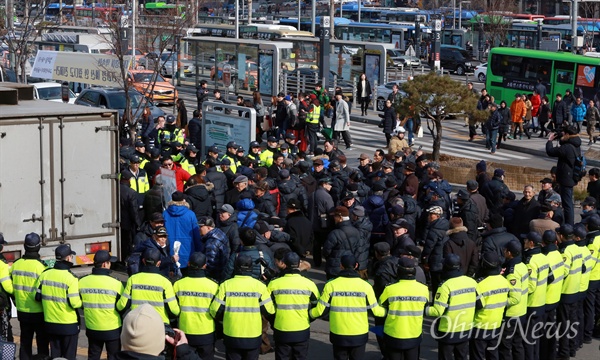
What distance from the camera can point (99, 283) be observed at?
34.2 feet

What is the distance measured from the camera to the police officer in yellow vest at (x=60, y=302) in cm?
1059

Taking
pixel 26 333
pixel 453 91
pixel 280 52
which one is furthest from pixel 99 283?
pixel 280 52

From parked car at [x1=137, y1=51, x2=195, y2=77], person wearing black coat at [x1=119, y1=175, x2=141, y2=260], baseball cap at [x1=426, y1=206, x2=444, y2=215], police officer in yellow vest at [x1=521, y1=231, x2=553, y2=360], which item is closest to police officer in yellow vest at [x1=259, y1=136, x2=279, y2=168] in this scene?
person wearing black coat at [x1=119, y1=175, x2=141, y2=260]

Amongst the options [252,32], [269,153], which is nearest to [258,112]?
[269,153]

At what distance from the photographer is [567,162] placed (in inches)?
692

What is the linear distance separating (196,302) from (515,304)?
3251mm

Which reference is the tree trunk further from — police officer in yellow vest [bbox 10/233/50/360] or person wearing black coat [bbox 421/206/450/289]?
police officer in yellow vest [bbox 10/233/50/360]

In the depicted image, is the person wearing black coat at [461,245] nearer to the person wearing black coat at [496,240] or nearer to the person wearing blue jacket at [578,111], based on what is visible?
the person wearing black coat at [496,240]

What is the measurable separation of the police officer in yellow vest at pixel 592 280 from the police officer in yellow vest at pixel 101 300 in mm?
5636

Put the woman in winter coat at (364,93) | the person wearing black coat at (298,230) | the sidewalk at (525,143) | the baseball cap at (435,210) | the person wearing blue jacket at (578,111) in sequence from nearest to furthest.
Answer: the baseball cap at (435,210), the person wearing black coat at (298,230), the sidewalk at (525,143), the person wearing blue jacket at (578,111), the woman in winter coat at (364,93)

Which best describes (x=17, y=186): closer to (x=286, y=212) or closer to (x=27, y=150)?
(x=27, y=150)

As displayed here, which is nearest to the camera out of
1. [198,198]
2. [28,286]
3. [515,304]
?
[515,304]

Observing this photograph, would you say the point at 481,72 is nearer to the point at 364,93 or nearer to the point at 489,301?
the point at 364,93

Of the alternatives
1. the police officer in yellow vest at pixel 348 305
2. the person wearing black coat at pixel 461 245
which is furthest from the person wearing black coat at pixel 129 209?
the police officer in yellow vest at pixel 348 305
